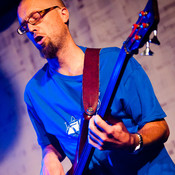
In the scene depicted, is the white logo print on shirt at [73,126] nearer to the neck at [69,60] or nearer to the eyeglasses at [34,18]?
the neck at [69,60]

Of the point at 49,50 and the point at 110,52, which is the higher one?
the point at 49,50

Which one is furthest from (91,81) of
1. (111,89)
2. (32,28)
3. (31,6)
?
(31,6)

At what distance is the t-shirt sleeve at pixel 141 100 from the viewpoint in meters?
0.97

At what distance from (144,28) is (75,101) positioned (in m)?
0.65

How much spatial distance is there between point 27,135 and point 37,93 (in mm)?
1160

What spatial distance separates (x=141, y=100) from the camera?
1.01 meters

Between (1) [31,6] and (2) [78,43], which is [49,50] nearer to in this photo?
(1) [31,6]

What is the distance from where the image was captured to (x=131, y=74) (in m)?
1.06

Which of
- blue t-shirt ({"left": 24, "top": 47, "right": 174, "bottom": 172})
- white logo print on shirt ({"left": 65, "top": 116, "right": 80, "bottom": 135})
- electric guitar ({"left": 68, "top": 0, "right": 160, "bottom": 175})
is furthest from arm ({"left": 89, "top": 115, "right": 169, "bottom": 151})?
white logo print on shirt ({"left": 65, "top": 116, "right": 80, "bottom": 135})

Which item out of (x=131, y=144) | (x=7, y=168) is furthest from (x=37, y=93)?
(x=7, y=168)

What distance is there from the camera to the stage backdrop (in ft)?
5.69

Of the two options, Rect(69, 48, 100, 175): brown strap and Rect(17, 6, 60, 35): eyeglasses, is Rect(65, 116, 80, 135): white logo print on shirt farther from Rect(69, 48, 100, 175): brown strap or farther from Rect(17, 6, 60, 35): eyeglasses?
Rect(17, 6, 60, 35): eyeglasses

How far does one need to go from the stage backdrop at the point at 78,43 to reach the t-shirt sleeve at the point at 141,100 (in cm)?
79

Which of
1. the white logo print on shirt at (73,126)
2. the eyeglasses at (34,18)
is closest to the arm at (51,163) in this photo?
the white logo print on shirt at (73,126)
